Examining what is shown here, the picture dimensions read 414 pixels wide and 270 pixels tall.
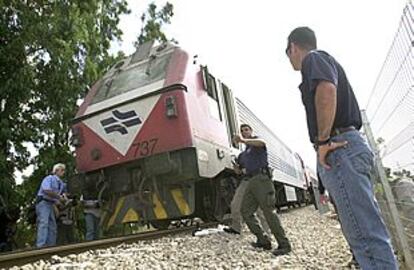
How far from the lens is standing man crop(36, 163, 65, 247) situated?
7.11m

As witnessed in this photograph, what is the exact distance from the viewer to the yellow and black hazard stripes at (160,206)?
6492 millimetres

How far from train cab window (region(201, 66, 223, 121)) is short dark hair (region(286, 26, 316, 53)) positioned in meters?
4.83

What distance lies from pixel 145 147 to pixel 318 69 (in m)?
4.59

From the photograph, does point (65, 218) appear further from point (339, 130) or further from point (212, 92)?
point (339, 130)

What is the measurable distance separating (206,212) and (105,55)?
9018 millimetres

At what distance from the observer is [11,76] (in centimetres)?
1112

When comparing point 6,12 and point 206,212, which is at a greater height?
point 6,12

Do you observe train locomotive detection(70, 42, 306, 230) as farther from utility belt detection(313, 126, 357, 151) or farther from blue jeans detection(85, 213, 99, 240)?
utility belt detection(313, 126, 357, 151)

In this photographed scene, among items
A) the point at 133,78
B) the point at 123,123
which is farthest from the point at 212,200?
the point at 133,78

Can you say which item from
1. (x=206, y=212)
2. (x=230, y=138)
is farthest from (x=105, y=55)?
(x=206, y=212)

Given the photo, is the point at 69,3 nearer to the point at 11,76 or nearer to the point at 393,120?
the point at 11,76

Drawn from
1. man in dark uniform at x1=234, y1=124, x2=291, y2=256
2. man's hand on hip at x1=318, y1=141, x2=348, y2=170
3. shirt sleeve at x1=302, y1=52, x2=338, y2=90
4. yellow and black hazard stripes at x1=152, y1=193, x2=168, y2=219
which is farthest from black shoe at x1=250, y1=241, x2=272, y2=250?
shirt sleeve at x1=302, y1=52, x2=338, y2=90

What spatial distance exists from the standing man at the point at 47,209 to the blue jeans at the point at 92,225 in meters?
0.56

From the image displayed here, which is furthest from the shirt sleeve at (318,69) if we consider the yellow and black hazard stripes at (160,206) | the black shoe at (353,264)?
the yellow and black hazard stripes at (160,206)
